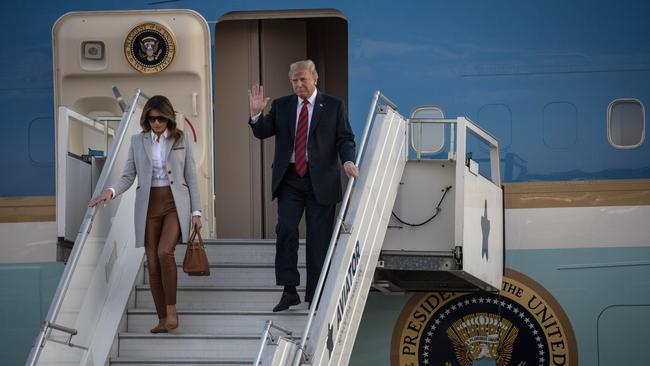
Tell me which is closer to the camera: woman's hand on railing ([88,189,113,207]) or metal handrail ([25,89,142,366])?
metal handrail ([25,89,142,366])

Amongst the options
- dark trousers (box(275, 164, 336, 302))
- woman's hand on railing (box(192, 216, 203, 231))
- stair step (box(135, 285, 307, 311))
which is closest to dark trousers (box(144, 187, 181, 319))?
woman's hand on railing (box(192, 216, 203, 231))

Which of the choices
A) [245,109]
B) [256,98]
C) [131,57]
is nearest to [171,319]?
[256,98]

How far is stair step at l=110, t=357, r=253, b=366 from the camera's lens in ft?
28.2

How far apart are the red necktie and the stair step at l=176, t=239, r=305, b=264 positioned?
3.93 feet

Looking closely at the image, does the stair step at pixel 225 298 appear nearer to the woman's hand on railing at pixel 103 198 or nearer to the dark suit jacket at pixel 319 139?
the dark suit jacket at pixel 319 139

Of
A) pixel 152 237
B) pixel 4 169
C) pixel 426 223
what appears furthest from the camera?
pixel 4 169

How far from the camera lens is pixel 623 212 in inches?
410

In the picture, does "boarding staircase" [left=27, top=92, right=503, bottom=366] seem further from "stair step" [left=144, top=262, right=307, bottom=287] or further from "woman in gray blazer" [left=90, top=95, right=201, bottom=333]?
"woman in gray blazer" [left=90, top=95, right=201, bottom=333]

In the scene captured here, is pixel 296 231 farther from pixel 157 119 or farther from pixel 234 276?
pixel 157 119

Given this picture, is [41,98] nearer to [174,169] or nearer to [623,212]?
[174,169]

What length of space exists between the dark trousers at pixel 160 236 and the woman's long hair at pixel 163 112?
38 cm

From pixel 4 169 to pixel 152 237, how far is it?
284cm

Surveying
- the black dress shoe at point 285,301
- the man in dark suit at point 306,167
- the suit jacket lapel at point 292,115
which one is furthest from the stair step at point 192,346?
the suit jacket lapel at point 292,115

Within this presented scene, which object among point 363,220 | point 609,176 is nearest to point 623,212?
point 609,176
